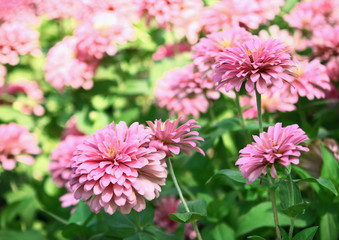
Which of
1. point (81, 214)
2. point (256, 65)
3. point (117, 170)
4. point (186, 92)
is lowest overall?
point (81, 214)

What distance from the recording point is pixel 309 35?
5.53 feet

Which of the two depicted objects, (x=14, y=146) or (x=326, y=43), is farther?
(x=14, y=146)

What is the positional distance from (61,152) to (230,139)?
0.56 m

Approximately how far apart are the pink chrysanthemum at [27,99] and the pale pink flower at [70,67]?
0.23 meters

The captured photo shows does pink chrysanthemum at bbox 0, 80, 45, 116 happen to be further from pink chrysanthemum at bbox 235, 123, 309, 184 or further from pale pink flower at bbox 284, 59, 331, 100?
pink chrysanthemum at bbox 235, 123, 309, 184

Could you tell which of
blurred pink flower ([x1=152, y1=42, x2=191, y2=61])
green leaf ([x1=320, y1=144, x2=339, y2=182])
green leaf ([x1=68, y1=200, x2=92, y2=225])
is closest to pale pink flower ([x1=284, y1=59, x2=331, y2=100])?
green leaf ([x1=320, y1=144, x2=339, y2=182])

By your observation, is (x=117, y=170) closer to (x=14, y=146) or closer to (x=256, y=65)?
(x=256, y=65)

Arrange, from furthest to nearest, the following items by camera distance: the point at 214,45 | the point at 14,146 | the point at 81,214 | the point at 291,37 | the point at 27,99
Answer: the point at 27,99, the point at 291,37, the point at 14,146, the point at 81,214, the point at 214,45

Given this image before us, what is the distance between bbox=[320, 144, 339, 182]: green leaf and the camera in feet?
3.29

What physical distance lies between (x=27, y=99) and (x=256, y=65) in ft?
4.33

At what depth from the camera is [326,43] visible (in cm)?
135

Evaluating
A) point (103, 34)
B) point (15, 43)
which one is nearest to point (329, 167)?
point (103, 34)

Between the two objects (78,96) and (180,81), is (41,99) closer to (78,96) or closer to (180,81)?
(78,96)

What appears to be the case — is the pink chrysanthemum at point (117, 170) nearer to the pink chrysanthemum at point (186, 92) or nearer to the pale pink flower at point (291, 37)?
the pink chrysanthemum at point (186, 92)
